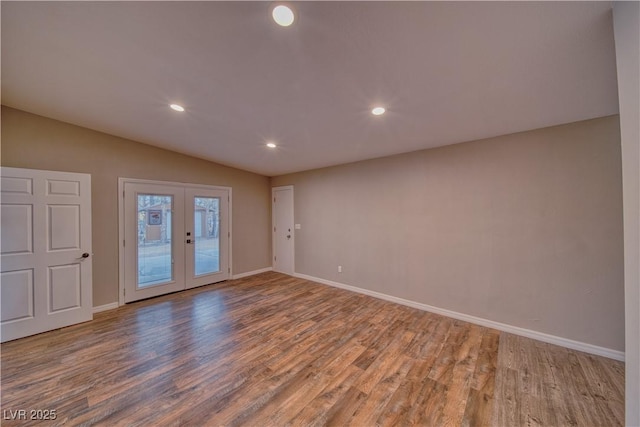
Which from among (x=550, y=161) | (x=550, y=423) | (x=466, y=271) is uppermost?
(x=550, y=161)

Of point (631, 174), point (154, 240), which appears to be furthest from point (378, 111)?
point (154, 240)

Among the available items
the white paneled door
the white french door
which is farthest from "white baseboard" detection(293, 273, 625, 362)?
the white paneled door

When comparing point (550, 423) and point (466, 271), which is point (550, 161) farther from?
point (550, 423)

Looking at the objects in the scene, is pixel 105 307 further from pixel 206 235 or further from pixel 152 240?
pixel 206 235

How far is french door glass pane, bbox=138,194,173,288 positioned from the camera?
12.9ft

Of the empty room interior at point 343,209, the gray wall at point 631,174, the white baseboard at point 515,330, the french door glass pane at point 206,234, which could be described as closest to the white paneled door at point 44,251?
the empty room interior at point 343,209

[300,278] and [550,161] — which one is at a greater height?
[550,161]

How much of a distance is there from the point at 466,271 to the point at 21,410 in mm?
4529

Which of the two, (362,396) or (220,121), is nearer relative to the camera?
(362,396)

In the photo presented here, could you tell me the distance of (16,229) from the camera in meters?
2.70

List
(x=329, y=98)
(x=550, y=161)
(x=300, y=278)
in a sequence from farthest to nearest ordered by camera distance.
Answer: (x=300, y=278)
(x=550, y=161)
(x=329, y=98)

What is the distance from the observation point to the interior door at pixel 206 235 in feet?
14.6

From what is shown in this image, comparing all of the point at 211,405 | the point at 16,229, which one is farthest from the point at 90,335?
the point at 211,405

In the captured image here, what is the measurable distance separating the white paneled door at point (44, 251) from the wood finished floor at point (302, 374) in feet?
0.83
